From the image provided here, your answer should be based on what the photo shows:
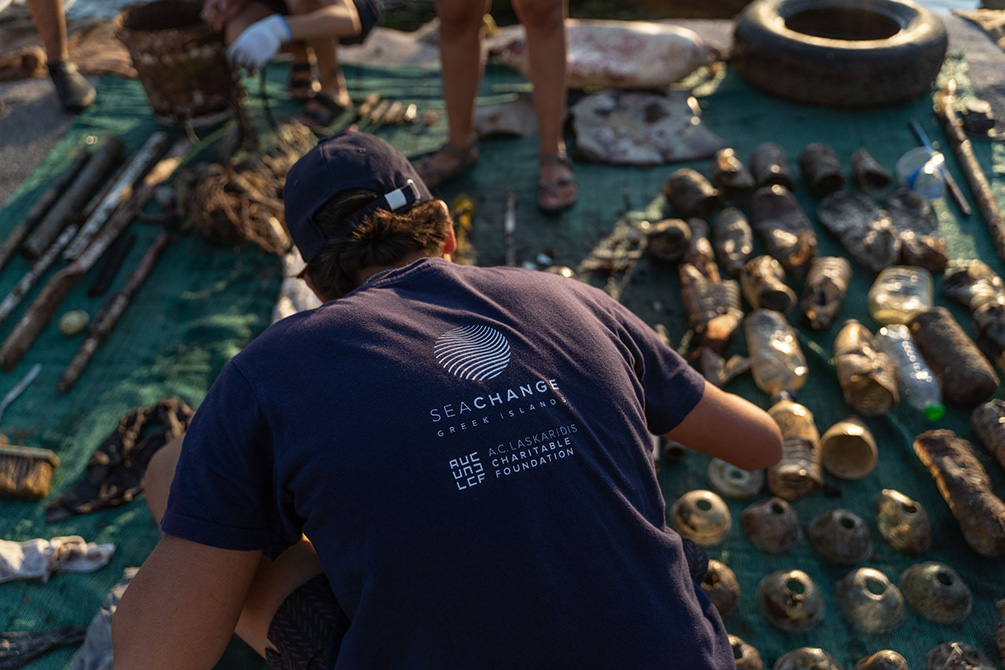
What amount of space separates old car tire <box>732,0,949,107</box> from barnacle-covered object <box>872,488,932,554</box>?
3153mm

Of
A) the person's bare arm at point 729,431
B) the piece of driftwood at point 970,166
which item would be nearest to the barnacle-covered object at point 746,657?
the person's bare arm at point 729,431

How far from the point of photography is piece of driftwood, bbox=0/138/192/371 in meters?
3.42

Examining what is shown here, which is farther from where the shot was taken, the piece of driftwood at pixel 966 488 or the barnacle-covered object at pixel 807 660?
the piece of driftwood at pixel 966 488

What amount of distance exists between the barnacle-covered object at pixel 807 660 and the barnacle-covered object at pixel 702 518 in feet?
1.52

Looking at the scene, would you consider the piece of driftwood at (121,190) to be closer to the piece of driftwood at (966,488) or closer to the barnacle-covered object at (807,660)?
the barnacle-covered object at (807,660)

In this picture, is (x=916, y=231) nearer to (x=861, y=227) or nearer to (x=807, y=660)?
(x=861, y=227)

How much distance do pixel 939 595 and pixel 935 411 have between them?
85cm

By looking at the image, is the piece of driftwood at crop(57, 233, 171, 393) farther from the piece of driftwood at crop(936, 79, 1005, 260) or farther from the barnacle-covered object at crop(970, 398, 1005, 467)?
the piece of driftwood at crop(936, 79, 1005, 260)

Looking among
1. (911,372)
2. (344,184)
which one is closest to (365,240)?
(344,184)

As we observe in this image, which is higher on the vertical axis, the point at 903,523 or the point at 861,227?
the point at 861,227

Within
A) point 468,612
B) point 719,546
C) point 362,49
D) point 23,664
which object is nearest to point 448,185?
point 362,49

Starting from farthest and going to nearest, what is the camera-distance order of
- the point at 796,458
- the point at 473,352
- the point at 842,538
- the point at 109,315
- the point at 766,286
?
the point at 109,315
the point at 766,286
the point at 796,458
the point at 842,538
the point at 473,352

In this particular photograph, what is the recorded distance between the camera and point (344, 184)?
188cm

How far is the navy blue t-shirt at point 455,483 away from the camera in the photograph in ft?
4.50
